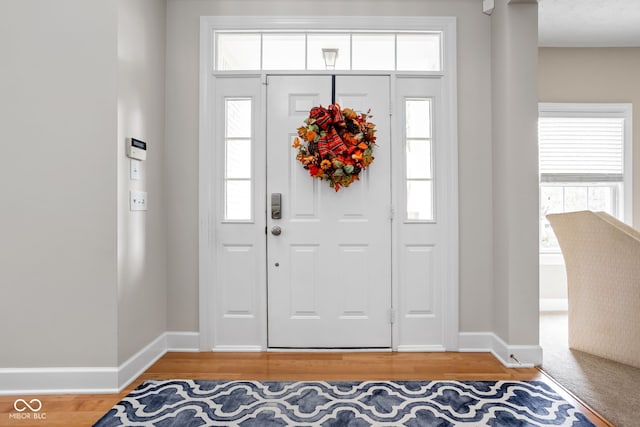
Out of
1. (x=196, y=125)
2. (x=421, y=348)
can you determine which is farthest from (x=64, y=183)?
(x=421, y=348)

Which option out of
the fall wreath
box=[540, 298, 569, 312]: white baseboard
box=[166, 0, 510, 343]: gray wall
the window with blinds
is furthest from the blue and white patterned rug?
the window with blinds

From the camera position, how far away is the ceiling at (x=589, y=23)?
336 centimetres

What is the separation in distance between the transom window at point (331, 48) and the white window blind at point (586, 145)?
6.04 feet

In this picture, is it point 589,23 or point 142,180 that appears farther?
point 589,23

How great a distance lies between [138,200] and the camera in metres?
2.62

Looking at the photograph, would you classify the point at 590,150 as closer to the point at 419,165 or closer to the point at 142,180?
the point at 419,165

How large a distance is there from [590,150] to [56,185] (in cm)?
482

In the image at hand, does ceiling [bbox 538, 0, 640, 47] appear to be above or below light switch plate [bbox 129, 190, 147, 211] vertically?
above

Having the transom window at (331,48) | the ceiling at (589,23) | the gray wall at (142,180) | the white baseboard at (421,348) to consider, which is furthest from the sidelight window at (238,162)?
the ceiling at (589,23)

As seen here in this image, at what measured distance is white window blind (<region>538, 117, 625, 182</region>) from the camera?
4102 mm

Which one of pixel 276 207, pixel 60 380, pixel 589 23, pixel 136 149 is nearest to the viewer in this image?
pixel 60 380

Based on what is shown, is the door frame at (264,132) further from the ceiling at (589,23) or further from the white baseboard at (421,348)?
the ceiling at (589,23)

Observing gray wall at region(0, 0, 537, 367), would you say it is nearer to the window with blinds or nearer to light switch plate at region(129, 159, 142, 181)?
light switch plate at region(129, 159, 142, 181)

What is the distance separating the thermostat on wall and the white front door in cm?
90
